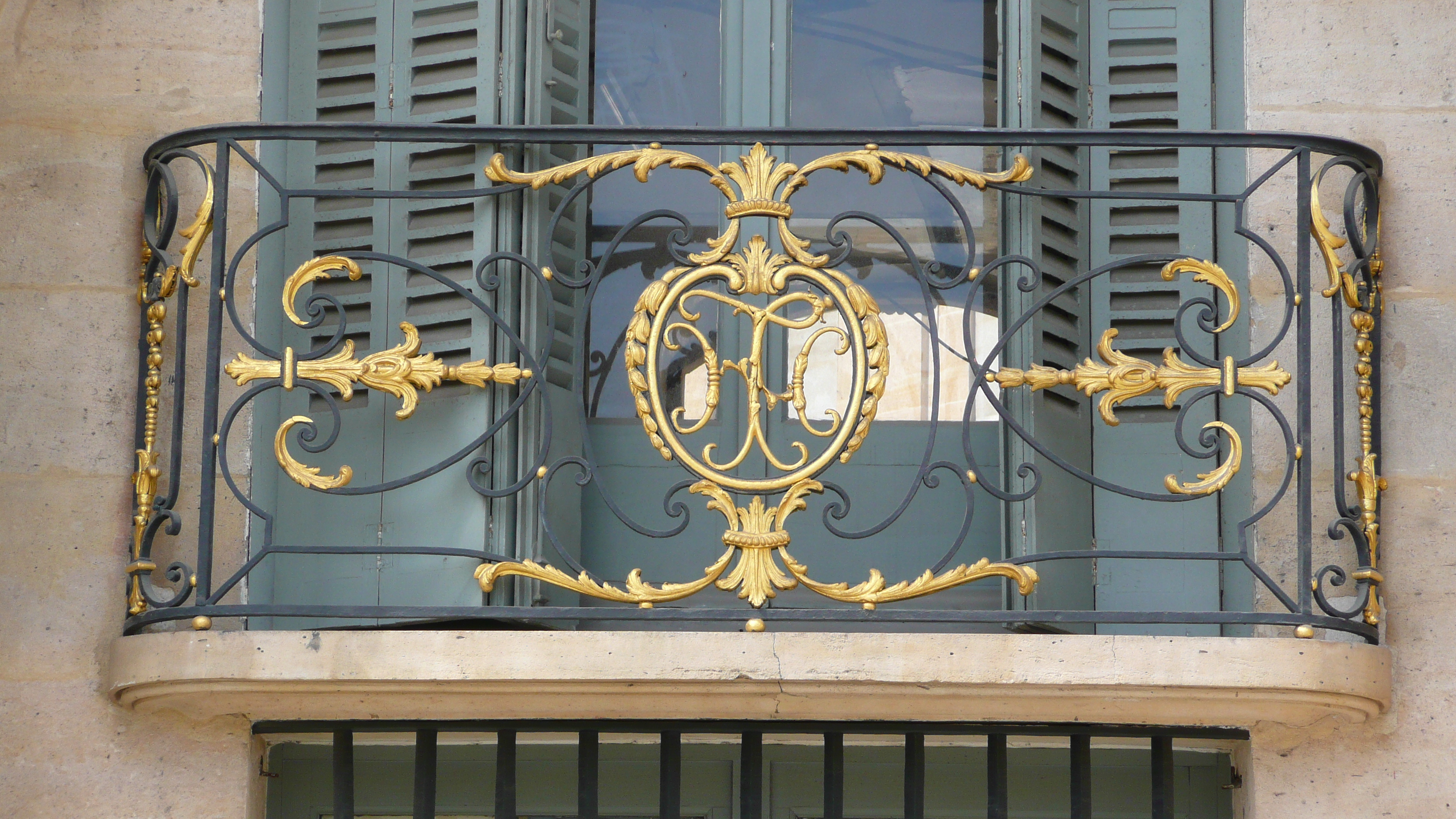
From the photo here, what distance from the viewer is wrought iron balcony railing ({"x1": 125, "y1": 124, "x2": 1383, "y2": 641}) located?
425 centimetres

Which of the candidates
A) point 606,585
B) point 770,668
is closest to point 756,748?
point 770,668

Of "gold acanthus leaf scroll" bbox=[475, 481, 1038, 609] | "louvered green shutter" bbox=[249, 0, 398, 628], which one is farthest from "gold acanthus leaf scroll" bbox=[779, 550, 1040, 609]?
"louvered green shutter" bbox=[249, 0, 398, 628]

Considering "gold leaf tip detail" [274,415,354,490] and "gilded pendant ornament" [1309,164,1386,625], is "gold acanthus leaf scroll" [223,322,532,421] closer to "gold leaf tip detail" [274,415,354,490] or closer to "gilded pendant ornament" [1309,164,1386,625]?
"gold leaf tip detail" [274,415,354,490]

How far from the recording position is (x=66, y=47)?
4730 mm

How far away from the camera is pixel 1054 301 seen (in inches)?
182

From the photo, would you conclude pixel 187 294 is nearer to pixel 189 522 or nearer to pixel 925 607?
pixel 189 522

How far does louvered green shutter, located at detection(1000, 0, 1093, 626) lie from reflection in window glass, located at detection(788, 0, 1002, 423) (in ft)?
0.52

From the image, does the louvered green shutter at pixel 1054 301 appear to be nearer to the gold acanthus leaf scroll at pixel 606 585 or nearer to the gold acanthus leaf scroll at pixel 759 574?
the gold acanthus leaf scroll at pixel 759 574

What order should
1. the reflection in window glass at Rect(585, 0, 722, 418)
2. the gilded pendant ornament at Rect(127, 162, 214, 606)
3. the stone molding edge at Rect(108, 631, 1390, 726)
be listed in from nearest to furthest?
the stone molding edge at Rect(108, 631, 1390, 726), the gilded pendant ornament at Rect(127, 162, 214, 606), the reflection in window glass at Rect(585, 0, 722, 418)

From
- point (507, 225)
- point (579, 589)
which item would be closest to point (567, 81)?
point (507, 225)

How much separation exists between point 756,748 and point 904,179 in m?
1.40

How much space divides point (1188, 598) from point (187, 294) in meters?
2.33

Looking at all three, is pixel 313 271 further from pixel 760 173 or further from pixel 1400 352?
pixel 1400 352

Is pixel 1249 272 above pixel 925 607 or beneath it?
above
